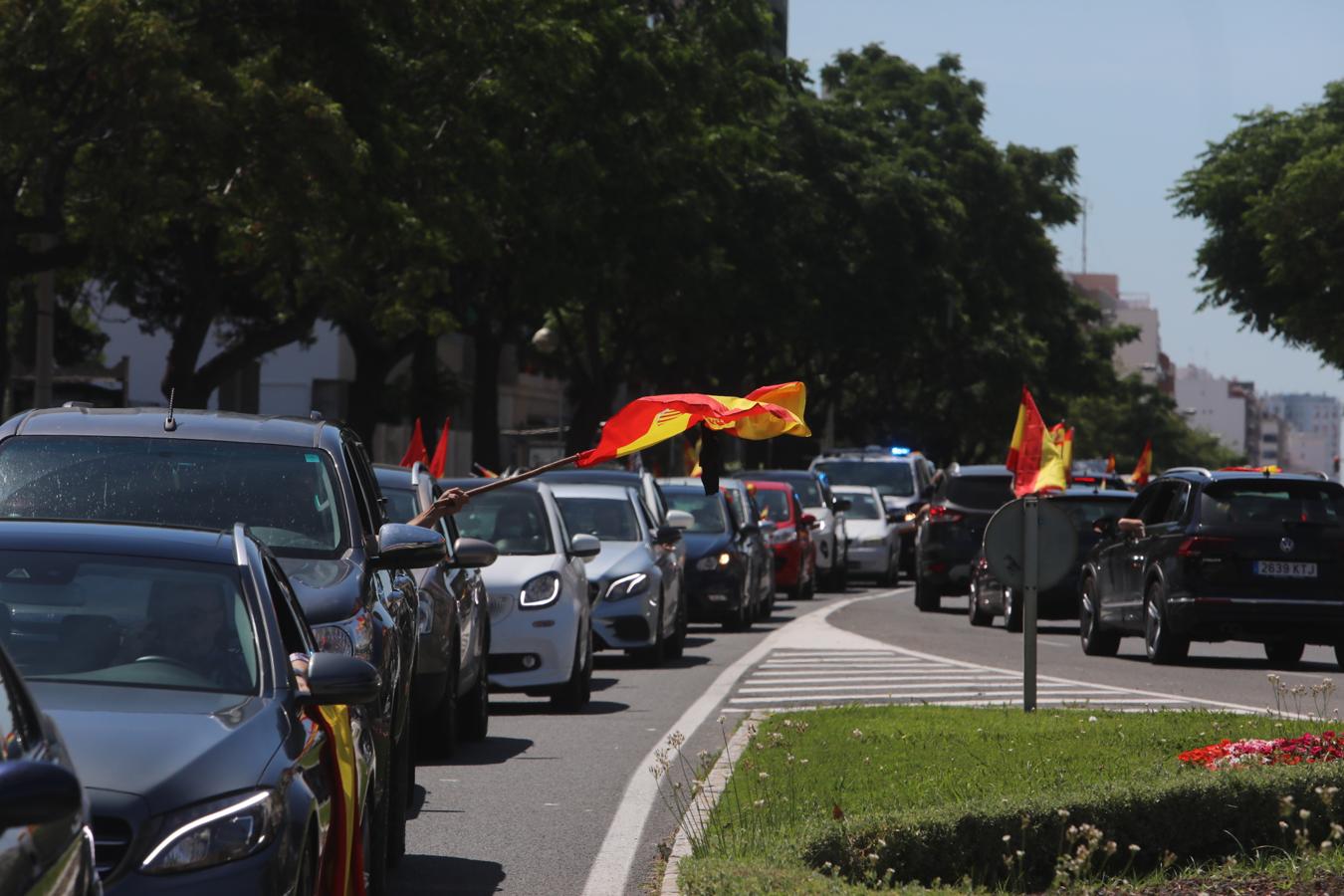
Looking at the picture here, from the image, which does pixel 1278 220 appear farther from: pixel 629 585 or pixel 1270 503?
pixel 629 585

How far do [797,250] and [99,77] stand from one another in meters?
30.2

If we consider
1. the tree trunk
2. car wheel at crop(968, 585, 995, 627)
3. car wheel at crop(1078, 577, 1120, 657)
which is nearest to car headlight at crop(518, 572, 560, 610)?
car wheel at crop(1078, 577, 1120, 657)

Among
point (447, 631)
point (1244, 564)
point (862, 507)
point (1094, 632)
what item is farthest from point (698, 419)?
point (862, 507)

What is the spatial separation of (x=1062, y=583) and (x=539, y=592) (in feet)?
38.0

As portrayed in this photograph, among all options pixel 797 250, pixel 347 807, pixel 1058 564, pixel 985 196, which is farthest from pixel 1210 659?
pixel 985 196

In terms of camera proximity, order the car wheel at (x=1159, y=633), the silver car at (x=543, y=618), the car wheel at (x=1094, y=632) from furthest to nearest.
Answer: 1. the car wheel at (x=1094, y=632)
2. the car wheel at (x=1159, y=633)
3. the silver car at (x=543, y=618)

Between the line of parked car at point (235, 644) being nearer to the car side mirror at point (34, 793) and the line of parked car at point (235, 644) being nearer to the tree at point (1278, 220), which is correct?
the car side mirror at point (34, 793)

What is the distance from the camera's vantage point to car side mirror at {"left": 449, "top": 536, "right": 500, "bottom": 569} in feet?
38.9

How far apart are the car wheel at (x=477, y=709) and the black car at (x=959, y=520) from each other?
16.4 m

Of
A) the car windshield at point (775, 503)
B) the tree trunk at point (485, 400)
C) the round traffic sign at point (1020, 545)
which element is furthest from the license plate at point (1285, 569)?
the tree trunk at point (485, 400)

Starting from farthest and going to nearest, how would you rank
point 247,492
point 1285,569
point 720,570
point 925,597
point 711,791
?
point 925,597 < point 720,570 < point 1285,569 < point 711,791 < point 247,492

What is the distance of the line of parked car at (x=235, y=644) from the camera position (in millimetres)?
5406

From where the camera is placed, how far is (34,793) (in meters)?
3.68

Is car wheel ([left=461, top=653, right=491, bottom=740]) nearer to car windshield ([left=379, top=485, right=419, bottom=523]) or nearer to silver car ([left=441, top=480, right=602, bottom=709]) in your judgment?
car windshield ([left=379, top=485, right=419, bottom=523])
